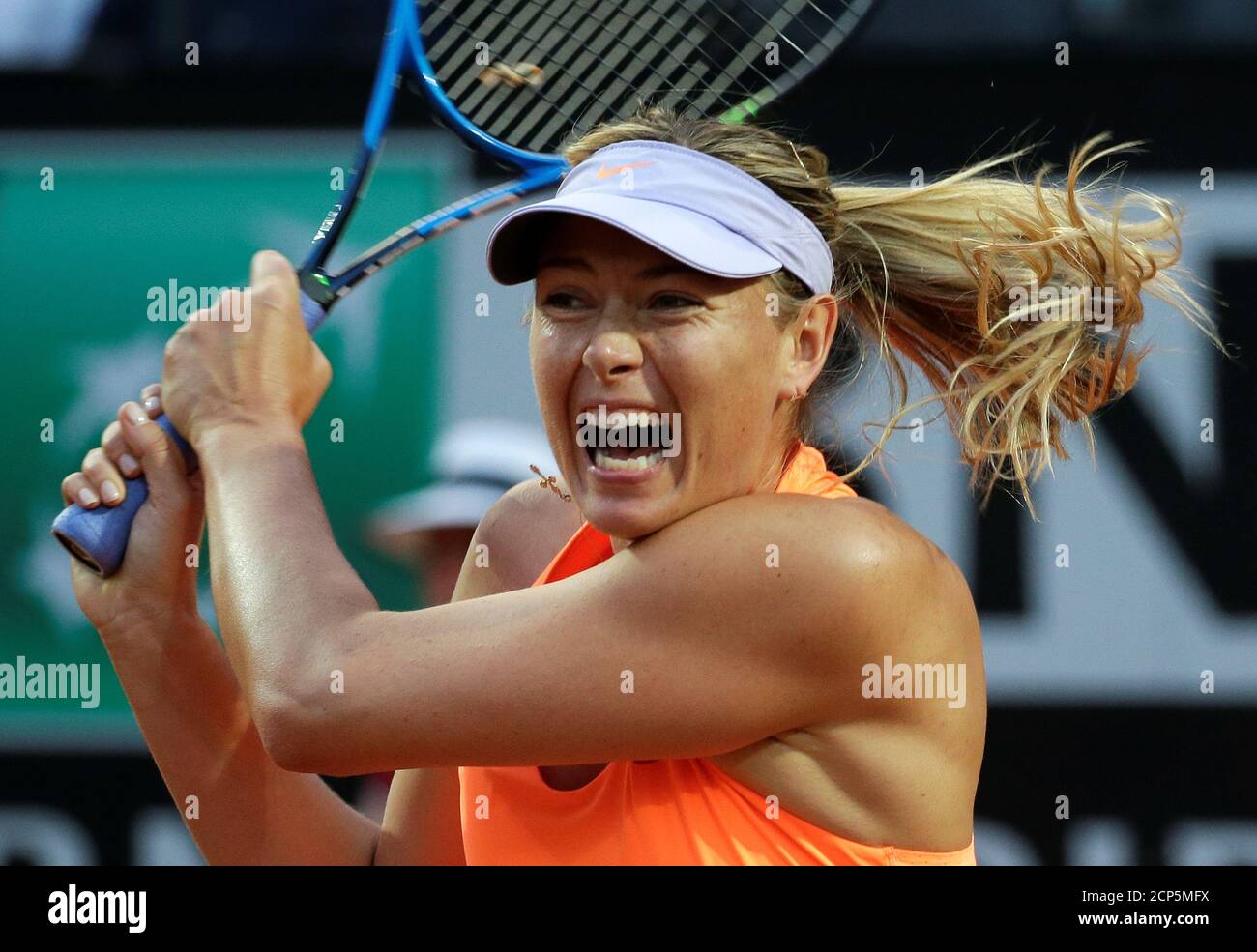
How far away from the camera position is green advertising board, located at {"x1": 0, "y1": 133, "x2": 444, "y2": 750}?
299cm

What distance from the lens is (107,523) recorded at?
5.07 ft

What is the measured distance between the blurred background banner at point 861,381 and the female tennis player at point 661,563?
1.33m

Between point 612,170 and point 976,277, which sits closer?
point 612,170

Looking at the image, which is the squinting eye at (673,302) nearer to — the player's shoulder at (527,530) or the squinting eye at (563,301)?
the squinting eye at (563,301)

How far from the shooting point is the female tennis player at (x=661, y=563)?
4.31 ft

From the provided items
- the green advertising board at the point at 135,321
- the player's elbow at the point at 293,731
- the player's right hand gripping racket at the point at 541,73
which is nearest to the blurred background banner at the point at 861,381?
the green advertising board at the point at 135,321

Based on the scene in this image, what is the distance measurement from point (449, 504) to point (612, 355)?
137 cm

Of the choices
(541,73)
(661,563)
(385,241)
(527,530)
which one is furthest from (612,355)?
(541,73)

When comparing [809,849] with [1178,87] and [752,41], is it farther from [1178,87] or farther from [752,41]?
[1178,87]

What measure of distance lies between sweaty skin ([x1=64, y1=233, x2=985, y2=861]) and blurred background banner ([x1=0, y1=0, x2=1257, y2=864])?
56.2 inches

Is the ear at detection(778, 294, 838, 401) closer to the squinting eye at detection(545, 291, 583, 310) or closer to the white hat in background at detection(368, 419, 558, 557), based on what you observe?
the squinting eye at detection(545, 291, 583, 310)

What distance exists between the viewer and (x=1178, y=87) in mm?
2895

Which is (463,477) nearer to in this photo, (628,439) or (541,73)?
(541,73)

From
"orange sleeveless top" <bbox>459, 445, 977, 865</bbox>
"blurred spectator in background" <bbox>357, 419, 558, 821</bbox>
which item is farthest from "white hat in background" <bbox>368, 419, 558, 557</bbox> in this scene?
"orange sleeveless top" <bbox>459, 445, 977, 865</bbox>
